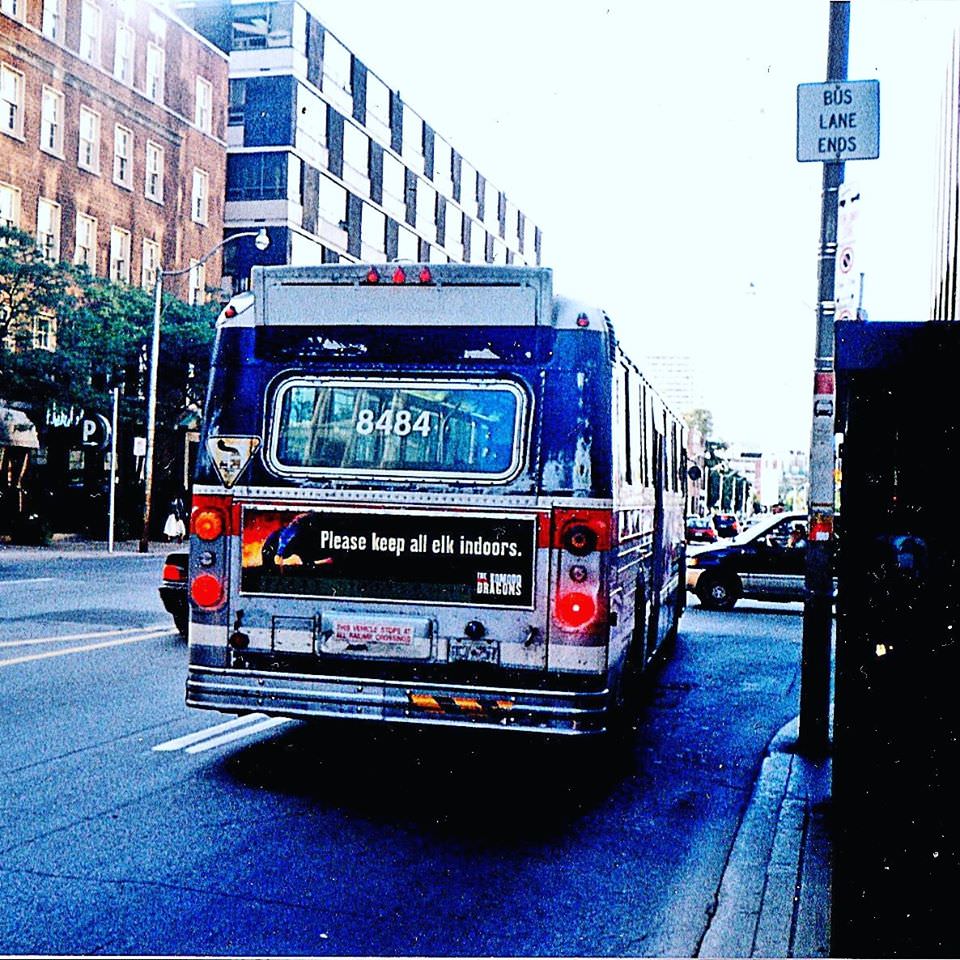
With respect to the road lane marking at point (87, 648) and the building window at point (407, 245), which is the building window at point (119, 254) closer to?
the building window at point (407, 245)

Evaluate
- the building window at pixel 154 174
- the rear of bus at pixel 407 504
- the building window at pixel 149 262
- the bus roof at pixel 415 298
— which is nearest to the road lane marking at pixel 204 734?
the rear of bus at pixel 407 504

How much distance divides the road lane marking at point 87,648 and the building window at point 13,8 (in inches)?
1139

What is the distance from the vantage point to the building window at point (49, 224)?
3928 centimetres

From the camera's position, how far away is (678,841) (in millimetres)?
6711

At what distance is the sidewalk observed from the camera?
4992mm

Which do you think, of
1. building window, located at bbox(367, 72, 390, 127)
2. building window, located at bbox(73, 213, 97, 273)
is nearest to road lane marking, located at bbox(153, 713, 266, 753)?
building window, located at bbox(73, 213, 97, 273)

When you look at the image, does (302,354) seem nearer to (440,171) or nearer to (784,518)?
(784,518)

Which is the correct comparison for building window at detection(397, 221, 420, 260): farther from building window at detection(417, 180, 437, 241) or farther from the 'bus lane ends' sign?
the 'bus lane ends' sign

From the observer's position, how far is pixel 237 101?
186 ft

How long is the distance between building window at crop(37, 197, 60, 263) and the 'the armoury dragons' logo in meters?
33.9

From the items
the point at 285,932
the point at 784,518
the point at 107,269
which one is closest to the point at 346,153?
the point at 107,269

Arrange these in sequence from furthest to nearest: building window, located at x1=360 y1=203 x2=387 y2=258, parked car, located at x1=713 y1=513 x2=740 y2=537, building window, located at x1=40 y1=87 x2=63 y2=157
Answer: building window, located at x1=360 y1=203 x2=387 y2=258 → parked car, located at x1=713 y1=513 x2=740 y2=537 → building window, located at x1=40 y1=87 x2=63 y2=157

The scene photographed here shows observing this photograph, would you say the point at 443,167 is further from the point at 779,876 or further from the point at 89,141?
the point at 779,876

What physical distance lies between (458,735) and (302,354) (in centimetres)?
339
